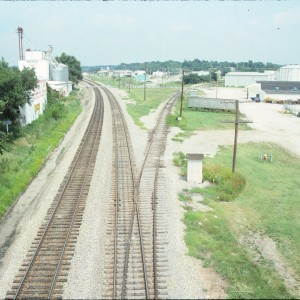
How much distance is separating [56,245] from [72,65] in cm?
9213

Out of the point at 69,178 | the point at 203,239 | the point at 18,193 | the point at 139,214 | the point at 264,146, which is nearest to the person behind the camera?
the point at 203,239

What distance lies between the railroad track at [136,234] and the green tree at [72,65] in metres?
77.1

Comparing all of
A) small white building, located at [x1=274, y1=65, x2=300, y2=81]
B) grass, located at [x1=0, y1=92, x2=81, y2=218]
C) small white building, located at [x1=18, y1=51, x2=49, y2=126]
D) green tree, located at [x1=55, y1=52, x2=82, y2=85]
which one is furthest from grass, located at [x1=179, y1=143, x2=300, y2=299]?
small white building, located at [x1=274, y1=65, x2=300, y2=81]

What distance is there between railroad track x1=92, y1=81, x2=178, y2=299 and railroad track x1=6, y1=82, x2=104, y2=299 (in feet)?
5.10

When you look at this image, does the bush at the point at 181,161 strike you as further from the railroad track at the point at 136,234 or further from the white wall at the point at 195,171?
the white wall at the point at 195,171

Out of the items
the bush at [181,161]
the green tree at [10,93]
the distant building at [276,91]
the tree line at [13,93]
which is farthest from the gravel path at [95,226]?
the distant building at [276,91]

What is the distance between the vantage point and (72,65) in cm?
10350

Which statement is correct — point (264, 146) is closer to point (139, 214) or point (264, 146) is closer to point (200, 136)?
point (200, 136)

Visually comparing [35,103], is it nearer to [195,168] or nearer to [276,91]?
[195,168]

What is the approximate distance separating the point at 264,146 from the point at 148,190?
18552mm

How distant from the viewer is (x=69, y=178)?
2488 cm

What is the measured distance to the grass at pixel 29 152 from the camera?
2249 centimetres

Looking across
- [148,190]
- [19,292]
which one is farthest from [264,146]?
[19,292]

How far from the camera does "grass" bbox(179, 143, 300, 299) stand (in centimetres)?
1378
